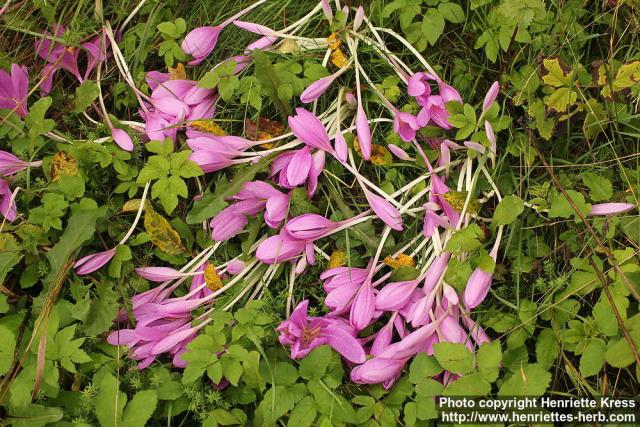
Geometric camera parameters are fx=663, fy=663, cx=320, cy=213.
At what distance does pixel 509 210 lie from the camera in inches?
65.0

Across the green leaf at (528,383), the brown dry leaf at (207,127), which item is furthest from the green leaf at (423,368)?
the brown dry leaf at (207,127)

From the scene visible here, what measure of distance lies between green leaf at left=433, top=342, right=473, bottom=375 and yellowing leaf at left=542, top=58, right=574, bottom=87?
770 mm

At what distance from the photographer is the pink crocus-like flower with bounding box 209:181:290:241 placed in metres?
1.74

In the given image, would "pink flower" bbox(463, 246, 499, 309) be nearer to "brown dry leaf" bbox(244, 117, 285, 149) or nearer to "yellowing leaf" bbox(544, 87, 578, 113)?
"yellowing leaf" bbox(544, 87, 578, 113)

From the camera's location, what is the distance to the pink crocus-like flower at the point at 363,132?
1768mm

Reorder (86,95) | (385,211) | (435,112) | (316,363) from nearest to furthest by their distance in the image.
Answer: (316,363) < (385,211) < (435,112) < (86,95)

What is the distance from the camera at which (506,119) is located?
179cm

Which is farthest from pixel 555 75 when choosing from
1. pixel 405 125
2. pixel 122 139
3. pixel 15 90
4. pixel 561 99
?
pixel 15 90

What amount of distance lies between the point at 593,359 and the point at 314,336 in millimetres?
663

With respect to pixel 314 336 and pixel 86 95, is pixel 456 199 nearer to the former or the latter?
pixel 314 336

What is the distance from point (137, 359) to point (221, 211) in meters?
0.44

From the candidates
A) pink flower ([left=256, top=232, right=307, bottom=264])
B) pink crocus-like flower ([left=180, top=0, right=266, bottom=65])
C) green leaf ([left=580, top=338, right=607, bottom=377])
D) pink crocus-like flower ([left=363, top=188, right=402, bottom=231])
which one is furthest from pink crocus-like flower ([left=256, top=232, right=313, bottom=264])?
green leaf ([left=580, top=338, right=607, bottom=377])

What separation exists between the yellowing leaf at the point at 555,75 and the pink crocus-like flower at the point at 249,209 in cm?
77

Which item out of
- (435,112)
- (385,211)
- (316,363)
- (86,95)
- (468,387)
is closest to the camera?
(468,387)
